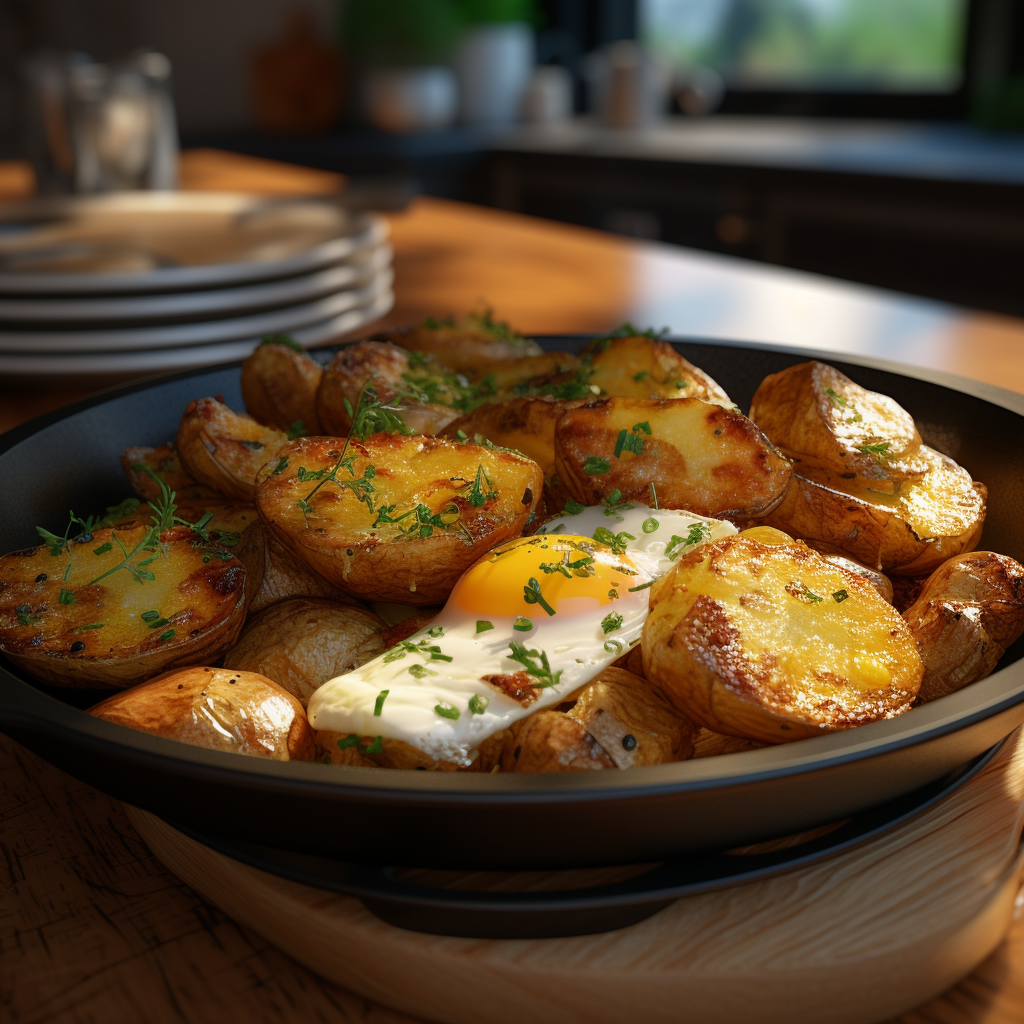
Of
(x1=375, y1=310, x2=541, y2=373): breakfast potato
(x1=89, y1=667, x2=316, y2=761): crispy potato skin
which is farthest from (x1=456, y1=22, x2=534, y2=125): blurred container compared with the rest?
(x1=89, y1=667, x2=316, y2=761): crispy potato skin

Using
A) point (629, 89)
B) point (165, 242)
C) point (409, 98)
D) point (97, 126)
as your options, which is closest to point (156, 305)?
point (165, 242)

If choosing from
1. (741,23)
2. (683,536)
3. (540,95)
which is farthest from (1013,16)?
(683,536)

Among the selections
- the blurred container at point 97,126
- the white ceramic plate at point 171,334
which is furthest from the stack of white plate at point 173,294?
the blurred container at point 97,126

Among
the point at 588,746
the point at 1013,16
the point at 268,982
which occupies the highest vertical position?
the point at 1013,16

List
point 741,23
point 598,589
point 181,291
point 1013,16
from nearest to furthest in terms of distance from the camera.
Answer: point 598,589 < point 181,291 < point 1013,16 < point 741,23

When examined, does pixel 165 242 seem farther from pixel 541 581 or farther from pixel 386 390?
pixel 541 581

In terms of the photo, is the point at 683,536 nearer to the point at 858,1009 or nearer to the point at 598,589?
the point at 598,589

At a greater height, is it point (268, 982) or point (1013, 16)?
point (1013, 16)

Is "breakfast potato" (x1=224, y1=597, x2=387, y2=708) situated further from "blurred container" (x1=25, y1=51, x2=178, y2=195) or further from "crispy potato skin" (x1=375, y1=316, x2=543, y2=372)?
"blurred container" (x1=25, y1=51, x2=178, y2=195)

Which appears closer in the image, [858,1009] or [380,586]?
[858,1009]
